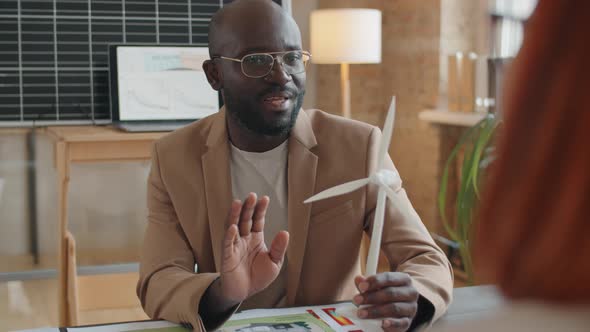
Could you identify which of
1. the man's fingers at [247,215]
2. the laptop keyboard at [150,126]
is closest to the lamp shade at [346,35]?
the laptop keyboard at [150,126]

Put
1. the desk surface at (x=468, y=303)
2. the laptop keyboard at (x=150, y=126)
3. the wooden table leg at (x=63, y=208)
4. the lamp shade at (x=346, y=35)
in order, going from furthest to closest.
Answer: the lamp shade at (x=346, y=35)
the laptop keyboard at (x=150, y=126)
the wooden table leg at (x=63, y=208)
the desk surface at (x=468, y=303)

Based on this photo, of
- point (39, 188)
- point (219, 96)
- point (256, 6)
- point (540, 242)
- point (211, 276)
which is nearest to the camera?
point (540, 242)

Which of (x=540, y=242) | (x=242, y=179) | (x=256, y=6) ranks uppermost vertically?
(x=256, y=6)

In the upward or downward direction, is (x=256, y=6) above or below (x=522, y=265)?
above

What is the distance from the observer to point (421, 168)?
476cm

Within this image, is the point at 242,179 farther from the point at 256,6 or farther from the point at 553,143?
the point at 553,143

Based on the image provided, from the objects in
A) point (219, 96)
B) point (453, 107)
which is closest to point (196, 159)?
point (219, 96)

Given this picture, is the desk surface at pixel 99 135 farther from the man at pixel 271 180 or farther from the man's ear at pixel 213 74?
the man at pixel 271 180

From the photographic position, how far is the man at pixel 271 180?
A: 1623 millimetres

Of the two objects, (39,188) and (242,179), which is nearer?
(242,179)

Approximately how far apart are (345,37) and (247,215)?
3.14 meters

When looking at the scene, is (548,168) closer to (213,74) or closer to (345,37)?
(213,74)

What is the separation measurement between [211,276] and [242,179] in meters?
0.33

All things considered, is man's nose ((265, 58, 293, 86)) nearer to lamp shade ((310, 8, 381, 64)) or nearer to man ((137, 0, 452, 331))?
man ((137, 0, 452, 331))
